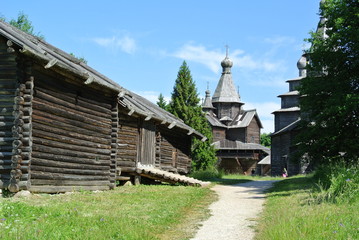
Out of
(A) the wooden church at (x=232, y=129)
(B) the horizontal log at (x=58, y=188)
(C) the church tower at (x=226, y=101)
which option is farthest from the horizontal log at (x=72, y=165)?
(C) the church tower at (x=226, y=101)

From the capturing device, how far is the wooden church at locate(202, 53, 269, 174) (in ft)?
185

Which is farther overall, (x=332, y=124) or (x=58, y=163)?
(x=332, y=124)

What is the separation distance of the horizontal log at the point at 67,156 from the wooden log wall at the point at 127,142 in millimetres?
2412


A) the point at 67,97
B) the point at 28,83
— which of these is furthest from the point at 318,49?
the point at 28,83

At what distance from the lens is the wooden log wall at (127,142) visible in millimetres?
18656

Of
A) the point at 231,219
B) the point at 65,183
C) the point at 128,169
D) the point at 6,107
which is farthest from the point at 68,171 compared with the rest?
the point at 231,219

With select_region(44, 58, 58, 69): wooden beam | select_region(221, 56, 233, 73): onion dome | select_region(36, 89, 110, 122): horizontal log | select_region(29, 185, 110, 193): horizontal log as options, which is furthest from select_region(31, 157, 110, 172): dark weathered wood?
select_region(221, 56, 233, 73): onion dome

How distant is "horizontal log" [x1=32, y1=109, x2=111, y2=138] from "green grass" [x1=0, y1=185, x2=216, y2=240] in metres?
2.33

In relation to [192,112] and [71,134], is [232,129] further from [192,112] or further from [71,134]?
[71,134]

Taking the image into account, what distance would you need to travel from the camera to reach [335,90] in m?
20.2

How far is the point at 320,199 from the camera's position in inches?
438

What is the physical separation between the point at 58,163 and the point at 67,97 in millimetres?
2229

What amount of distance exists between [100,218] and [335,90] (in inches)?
599

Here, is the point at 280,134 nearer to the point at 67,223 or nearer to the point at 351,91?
the point at 351,91
